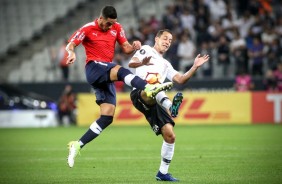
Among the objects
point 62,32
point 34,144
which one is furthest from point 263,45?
point 34,144

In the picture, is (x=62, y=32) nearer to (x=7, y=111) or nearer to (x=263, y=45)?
(x=7, y=111)

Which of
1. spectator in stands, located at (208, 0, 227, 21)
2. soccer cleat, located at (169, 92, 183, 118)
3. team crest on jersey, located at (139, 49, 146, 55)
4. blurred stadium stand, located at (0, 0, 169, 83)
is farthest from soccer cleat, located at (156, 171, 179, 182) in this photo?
blurred stadium stand, located at (0, 0, 169, 83)

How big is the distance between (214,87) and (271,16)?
13.6 feet

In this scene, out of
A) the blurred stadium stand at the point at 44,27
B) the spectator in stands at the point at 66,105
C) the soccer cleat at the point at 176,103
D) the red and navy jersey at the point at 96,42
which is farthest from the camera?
→ the blurred stadium stand at the point at 44,27

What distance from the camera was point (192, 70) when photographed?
30.9ft

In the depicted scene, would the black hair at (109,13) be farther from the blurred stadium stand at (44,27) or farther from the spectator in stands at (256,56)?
the blurred stadium stand at (44,27)

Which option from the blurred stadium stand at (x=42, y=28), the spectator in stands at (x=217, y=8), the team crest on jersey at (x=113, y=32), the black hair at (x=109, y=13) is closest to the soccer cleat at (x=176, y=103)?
the black hair at (x=109, y=13)

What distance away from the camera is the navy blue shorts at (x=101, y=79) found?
9978 mm

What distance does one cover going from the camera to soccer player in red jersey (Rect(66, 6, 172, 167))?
32.7ft

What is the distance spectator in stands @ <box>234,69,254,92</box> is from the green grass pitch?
4871 millimetres

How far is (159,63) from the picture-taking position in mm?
9961

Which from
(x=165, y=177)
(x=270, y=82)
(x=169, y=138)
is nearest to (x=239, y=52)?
(x=270, y=82)

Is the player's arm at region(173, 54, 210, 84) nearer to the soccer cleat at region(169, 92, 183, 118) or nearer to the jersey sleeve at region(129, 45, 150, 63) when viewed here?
the soccer cleat at region(169, 92, 183, 118)

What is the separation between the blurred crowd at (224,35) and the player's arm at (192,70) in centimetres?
1543
